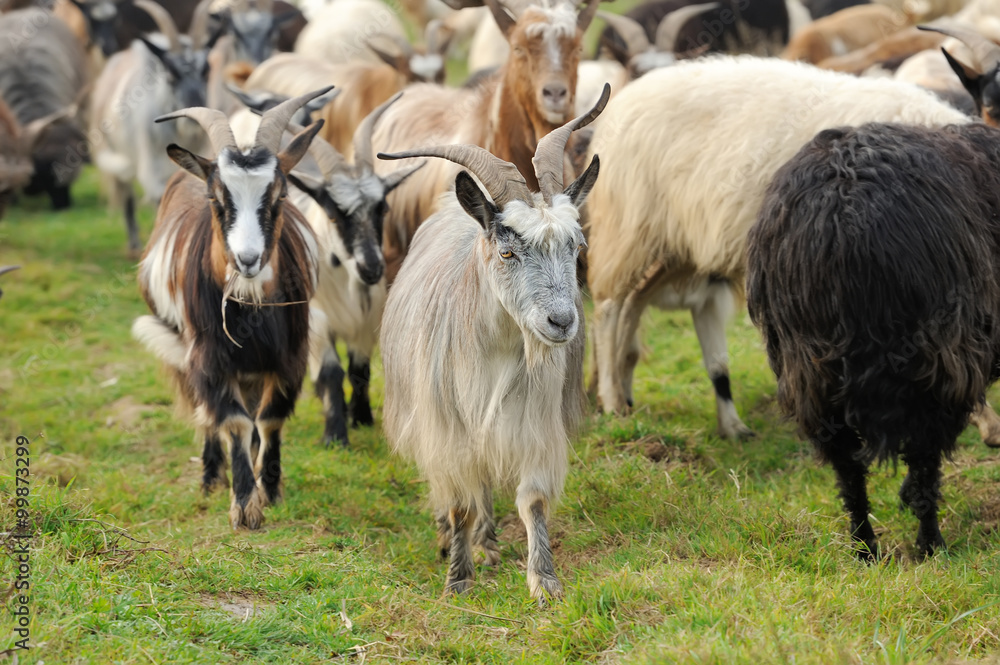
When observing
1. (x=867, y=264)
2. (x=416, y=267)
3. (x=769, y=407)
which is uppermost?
(x=867, y=264)

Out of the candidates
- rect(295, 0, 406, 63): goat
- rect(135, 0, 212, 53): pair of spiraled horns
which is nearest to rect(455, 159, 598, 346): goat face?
rect(135, 0, 212, 53): pair of spiraled horns

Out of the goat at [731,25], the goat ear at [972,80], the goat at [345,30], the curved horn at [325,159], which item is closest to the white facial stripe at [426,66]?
the goat at [345,30]

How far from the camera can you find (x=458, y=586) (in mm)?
4777

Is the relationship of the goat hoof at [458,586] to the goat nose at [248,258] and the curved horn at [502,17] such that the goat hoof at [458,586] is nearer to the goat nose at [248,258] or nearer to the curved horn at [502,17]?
the goat nose at [248,258]

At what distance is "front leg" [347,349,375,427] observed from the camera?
23.7 ft

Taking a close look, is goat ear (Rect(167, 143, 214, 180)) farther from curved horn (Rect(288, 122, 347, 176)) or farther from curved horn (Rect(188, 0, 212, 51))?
curved horn (Rect(188, 0, 212, 51))

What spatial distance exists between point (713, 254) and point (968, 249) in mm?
1899

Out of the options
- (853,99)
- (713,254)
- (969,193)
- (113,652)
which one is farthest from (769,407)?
(113,652)

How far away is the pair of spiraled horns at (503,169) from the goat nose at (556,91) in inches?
71.1

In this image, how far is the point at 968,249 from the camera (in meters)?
4.39

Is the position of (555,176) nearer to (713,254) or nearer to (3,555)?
(713,254)

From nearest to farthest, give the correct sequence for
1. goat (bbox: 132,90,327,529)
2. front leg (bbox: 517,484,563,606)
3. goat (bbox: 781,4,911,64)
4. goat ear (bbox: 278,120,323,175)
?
front leg (bbox: 517,484,563,606) → goat (bbox: 132,90,327,529) → goat ear (bbox: 278,120,323,175) → goat (bbox: 781,4,911,64)

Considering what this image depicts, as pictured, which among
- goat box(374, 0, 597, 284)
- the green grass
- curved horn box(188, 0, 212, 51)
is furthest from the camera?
curved horn box(188, 0, 212, 51)

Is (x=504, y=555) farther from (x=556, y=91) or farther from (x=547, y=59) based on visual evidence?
(x=547, y=59)
